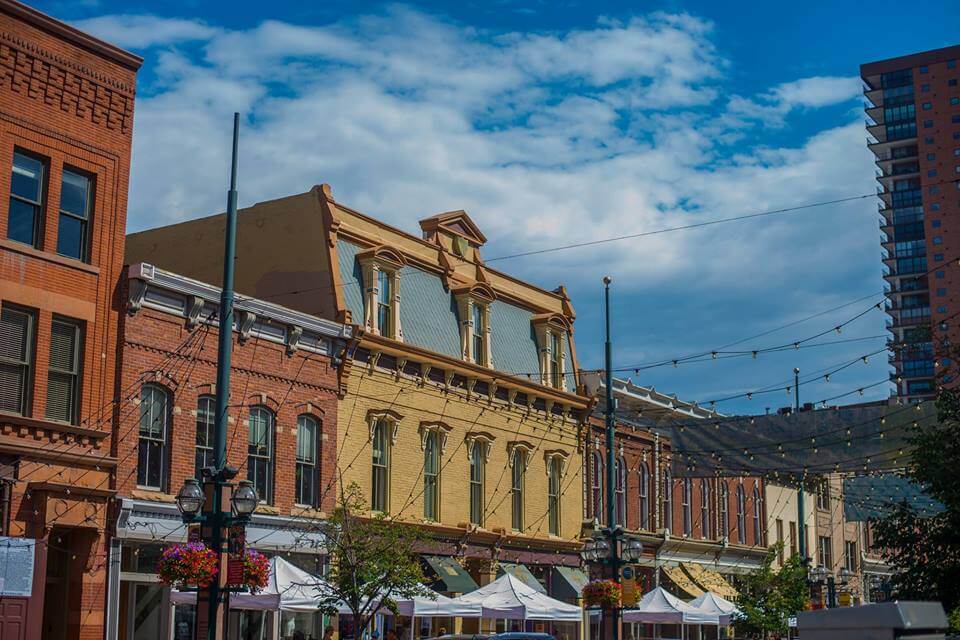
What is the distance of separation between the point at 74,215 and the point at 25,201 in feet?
3.91

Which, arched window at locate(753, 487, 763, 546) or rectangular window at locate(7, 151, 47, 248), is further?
arched window at locate(753, 487, 763, 546)

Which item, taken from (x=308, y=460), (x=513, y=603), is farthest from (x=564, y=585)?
(x=308, y=460)

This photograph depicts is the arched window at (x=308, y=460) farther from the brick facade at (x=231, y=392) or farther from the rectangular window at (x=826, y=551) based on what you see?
the rectangular window at (x=826, y=551)

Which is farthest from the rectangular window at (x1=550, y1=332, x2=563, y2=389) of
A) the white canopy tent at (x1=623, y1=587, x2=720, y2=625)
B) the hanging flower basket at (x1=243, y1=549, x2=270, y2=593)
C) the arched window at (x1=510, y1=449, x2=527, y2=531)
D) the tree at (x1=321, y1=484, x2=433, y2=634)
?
the hanging flower basket at (x1=243, y1=549, x2=270, y2=593)

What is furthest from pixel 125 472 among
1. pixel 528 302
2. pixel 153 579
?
pixel 528 302

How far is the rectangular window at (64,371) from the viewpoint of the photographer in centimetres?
2628

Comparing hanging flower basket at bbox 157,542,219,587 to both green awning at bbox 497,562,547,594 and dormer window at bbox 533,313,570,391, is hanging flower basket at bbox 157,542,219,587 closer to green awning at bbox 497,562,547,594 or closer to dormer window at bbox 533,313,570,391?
green awning at bbox 497,562,547,594

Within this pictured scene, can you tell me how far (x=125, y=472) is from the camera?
27469 mm

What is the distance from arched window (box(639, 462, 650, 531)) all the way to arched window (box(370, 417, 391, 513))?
57.9ft

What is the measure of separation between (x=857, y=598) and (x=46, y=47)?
61.6m

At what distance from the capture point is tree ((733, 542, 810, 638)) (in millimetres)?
45625

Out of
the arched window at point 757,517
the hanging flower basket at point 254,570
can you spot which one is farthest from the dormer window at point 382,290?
the arched window at point 757,517

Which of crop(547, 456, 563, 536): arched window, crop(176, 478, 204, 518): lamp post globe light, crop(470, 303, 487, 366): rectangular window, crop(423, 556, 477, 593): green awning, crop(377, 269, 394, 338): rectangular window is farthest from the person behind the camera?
crop(547, 456, 563, 536): arched window

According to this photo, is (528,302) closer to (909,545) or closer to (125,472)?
(125,472)
